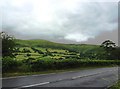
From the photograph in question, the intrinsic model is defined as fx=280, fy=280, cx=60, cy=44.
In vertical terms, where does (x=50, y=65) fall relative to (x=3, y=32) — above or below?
below

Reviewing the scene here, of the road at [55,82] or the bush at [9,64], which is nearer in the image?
the road at [55,82]

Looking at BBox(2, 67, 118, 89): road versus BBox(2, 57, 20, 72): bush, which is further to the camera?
BBox(2, 57, 20, 72): bush

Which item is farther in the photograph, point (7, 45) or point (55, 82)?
point (7, 45)

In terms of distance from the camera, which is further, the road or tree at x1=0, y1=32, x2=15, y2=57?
tree at x1=0, y1=32, x2=15, y2=57

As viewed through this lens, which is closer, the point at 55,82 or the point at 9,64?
the point at 55,82

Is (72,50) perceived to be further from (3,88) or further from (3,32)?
(3,88)

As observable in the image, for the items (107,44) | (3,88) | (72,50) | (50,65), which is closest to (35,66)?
(50,65)

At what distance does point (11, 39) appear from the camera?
1211 inches

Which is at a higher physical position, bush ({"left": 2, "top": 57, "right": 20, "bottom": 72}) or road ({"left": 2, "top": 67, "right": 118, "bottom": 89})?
bush ({"left": 2, "top": 57, "right": 20, "bottom": 72})

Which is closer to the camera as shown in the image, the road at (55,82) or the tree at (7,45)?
the road at (55,82)

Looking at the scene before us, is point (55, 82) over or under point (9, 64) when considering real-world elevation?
under

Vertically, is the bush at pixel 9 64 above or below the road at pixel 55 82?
above

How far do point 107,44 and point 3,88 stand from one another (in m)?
80.0

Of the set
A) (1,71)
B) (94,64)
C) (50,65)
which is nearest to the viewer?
(1,71)
